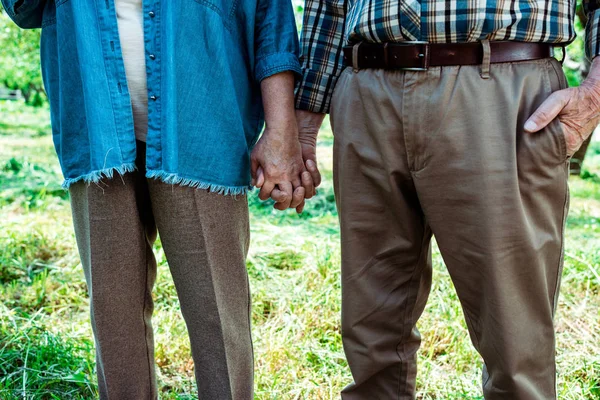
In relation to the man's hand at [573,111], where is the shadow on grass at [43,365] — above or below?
below

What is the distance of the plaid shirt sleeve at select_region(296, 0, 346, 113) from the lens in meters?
1.74

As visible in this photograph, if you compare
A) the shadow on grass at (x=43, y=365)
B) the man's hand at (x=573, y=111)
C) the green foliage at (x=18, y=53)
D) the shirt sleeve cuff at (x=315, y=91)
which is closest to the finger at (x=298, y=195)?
the shirt sleeve cuff at (x=315, y=91)

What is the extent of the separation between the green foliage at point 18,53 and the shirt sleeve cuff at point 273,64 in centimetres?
562

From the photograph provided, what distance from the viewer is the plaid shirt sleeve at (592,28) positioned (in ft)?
4.66

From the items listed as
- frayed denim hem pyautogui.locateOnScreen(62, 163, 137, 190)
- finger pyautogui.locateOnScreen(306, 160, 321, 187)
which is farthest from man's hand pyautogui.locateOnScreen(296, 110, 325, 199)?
frayed denim hem pyautogui.locateOnScreen(62, 163, 137, 190)

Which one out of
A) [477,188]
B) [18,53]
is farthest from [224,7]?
[18,53]

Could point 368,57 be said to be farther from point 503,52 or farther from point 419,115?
point 503,52

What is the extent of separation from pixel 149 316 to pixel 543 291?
1008mm

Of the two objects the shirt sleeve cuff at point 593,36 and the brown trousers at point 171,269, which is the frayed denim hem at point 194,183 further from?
the shirt sleeve cuff at point 593,36

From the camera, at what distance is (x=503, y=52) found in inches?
53.2

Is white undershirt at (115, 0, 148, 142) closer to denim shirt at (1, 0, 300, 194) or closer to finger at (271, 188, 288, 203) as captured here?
denim shirt at (1, 0, 300, 194)

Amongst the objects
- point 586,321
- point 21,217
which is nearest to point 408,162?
point 586,321

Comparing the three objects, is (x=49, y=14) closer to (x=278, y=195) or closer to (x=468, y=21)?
(x=278, y=195)

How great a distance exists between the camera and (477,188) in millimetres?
1372
